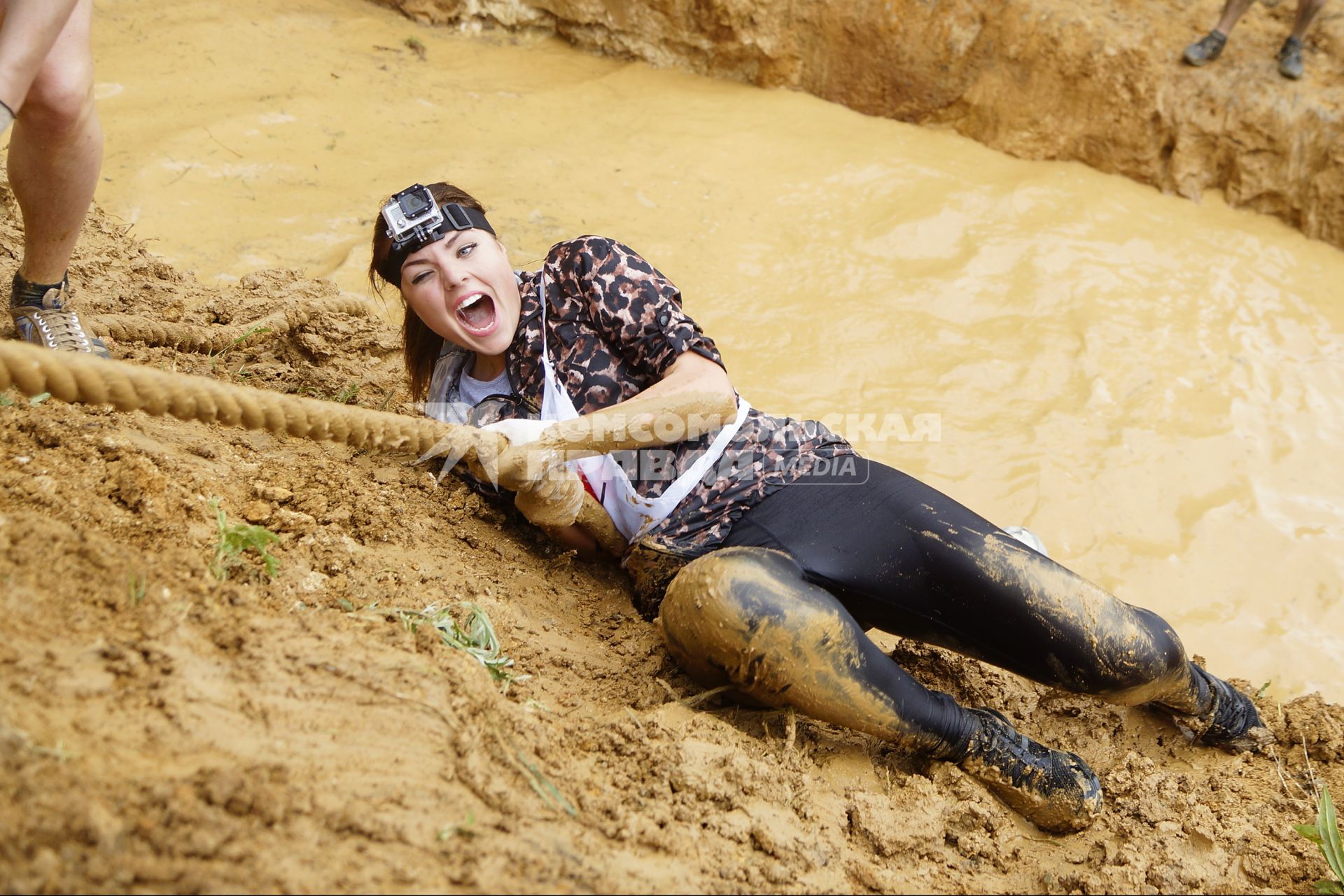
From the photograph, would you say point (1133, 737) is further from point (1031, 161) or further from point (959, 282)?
point (1031, 161)

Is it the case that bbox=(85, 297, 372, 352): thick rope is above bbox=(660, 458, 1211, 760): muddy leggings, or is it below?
below

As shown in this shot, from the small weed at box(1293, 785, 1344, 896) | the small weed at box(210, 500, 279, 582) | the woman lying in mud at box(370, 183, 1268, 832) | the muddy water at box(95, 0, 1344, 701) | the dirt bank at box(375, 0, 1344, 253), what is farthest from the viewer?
the dirt bank at box(375, 0, 1344, 253)

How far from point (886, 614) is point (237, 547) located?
3.95ft

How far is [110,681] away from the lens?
121cm

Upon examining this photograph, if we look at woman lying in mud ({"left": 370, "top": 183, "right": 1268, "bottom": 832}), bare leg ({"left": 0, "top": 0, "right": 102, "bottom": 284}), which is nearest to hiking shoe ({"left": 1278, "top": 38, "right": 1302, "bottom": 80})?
woman lying in mud ({"left": 370, "top": 183, "right": 1268, "bottom": 832})

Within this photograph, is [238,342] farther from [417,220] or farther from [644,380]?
[644,380]

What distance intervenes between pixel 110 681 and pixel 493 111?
326cm

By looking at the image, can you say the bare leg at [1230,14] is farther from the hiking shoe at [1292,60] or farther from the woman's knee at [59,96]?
the woman's knee at [59,96]

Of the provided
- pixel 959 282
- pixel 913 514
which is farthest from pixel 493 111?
pixel 913 514

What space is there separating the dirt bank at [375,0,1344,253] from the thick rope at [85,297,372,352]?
2.33 meters

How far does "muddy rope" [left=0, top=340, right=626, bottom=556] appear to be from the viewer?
4.38 feet

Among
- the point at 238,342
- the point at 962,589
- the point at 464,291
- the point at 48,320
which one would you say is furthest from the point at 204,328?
the point at 962,589

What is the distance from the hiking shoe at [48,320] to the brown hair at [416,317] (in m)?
0.64

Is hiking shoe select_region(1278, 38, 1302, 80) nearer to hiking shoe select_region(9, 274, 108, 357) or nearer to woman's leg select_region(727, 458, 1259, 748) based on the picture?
woman's leg select_region(727, 458, 1259, 748)
